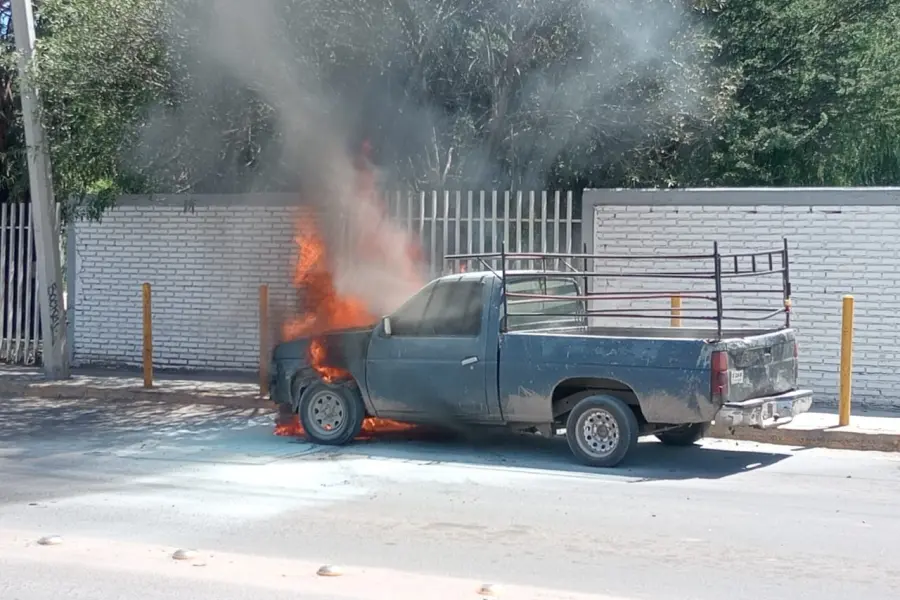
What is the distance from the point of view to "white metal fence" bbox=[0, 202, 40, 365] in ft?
57.4

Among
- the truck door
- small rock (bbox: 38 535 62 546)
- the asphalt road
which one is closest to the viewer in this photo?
the asphalt road

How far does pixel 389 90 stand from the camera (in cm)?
1427

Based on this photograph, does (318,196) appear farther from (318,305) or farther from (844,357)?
(844,357)

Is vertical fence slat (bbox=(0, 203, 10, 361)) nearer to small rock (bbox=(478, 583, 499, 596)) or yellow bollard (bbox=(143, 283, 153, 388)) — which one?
yellow bollard (bbox=(143, 283, 153, 388))

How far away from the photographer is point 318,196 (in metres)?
15.2

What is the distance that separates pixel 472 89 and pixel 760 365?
20.8 ft

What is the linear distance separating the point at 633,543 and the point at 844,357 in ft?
17.4

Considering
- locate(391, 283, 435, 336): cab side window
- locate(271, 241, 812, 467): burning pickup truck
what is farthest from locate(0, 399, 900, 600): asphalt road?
locate(391, 283, 435, 336): cab side window

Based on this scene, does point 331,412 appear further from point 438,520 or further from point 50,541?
point 50,541

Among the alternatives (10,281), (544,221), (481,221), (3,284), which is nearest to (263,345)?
(481,221)

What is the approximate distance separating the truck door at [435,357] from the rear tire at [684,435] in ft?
5.83

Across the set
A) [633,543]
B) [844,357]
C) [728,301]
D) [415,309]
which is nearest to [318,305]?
[415,309]

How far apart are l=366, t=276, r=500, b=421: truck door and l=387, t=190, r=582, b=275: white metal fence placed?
3.71 meters

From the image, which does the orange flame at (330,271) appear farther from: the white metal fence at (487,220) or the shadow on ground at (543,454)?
the shadow on ground at (543,454)
